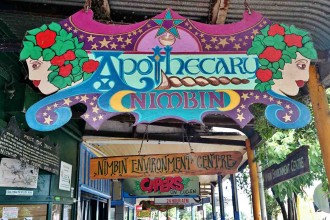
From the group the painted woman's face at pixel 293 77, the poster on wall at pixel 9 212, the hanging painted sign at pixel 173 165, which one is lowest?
the poster on wall at pixel 9 212

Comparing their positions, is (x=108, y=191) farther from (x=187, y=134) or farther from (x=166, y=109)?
(x=166, y=109)

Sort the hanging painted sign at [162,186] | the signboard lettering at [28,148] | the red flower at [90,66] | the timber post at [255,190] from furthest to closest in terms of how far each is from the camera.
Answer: the hanging painted sign at [162,186], the timber post at [255,190], the signboard lettering at [28,148], the red flower at [90,66]

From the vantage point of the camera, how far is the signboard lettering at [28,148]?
3205mm

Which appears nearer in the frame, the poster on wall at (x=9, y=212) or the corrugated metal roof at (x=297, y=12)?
the corrugated metal roof at (x=297, y=12)

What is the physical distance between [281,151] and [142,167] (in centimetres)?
235

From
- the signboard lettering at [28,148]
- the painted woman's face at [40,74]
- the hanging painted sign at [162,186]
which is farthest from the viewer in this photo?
the hanging painted sign at [162,186]

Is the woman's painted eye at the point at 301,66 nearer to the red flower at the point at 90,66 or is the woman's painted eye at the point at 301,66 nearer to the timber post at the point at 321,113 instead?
the timber post at the point at 321,113

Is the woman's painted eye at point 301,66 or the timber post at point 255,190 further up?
the woman's painted eye at point 301,66

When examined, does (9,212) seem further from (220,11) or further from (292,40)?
(292,40)

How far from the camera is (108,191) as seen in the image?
8750 mm

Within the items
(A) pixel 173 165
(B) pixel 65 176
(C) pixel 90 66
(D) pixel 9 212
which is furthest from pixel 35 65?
(B) pixel 65 176

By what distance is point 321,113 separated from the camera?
319cm

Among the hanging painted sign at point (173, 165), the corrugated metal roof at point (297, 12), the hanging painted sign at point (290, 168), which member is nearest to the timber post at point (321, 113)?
the hanging painted sign at point (290, 168)

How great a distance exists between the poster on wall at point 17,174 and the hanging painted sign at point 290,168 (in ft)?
9.72
